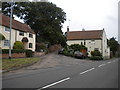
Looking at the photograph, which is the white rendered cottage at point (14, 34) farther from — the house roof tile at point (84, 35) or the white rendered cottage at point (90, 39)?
the house roof tile at point (84, 35)

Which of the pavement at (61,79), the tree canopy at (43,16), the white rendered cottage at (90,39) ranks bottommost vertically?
the pavement at (61,79)

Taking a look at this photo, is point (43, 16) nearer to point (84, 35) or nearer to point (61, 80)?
point (84, 35)

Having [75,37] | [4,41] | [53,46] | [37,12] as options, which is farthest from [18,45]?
[75,37]

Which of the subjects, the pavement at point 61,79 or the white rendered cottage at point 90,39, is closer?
the pavement at point 61,79

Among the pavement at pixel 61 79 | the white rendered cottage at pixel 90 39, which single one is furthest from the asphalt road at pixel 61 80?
the white rendered cottage at pixel 90 39

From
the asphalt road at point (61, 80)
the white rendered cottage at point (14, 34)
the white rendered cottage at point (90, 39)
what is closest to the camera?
the asphalt road at point (61, 80)

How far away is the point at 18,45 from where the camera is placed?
3266 centimetres

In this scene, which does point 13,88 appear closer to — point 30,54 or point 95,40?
point 30,54

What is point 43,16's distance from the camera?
159 ft

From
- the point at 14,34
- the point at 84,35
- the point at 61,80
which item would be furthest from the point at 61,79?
the point at 84,35

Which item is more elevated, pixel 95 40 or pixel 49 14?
pixel 49 14

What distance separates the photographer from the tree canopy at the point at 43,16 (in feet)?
156

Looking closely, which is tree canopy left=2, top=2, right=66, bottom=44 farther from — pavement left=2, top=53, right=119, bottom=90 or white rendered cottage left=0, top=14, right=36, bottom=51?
pavement left=2, top=53, right=119, bottom=90

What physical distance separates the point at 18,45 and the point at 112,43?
2230 inches
